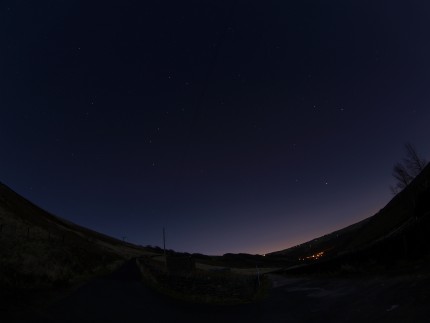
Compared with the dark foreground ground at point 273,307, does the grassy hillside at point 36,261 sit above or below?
above

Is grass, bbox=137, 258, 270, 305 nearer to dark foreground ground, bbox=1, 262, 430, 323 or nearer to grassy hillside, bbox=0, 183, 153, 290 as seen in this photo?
dark foreground ground, bbox=1, 262, 430, 323

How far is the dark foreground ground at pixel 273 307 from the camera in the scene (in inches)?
549

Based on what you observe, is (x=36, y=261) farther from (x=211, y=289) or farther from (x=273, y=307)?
(x=273, y=307)

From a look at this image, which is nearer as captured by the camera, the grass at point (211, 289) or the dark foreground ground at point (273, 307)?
the dark foreground ground at point (273, 307)

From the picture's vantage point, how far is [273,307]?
22.3 m

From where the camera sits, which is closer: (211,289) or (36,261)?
(211,289)

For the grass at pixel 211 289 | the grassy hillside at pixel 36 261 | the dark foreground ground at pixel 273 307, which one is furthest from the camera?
the grassy hillside at pixel 36 261

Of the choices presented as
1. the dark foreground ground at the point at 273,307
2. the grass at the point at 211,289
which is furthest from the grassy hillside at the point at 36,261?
the grass at the point at 211,289

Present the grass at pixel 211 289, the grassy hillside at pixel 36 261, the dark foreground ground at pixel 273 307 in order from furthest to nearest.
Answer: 1. the grassy hillside at pixel 36 261
2. the grass at pixel 211 289
3. the dark foreground ground at pixel 273 307

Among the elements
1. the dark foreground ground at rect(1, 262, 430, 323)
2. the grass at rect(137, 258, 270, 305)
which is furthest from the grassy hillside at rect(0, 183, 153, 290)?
the grass at rect(137, 258, 270, 305)

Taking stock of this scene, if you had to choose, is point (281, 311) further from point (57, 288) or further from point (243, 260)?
point (243, 260)

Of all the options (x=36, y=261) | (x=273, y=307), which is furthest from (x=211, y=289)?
(x=36, y=261)

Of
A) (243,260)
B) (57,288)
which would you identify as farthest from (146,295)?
(243,260)

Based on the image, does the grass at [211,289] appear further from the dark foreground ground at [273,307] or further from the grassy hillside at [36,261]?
the grassy hillside at [36,261]
